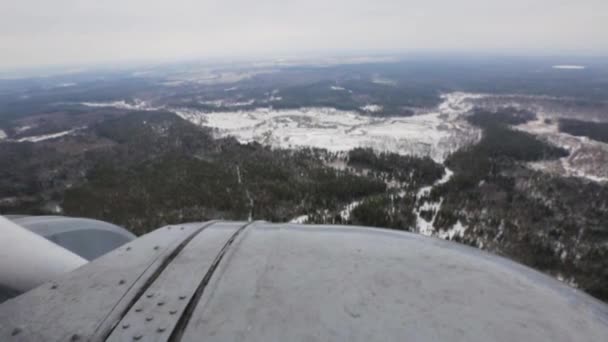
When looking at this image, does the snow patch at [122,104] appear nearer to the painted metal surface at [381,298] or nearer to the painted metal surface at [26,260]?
the painted metal surface at [26,260]

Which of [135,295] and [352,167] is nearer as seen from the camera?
[135,295]

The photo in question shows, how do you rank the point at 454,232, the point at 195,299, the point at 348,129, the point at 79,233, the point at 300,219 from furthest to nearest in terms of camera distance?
the point at 348,129, the point at 300,219, the point at 454,232, the point at 79,233, the point at 195,299

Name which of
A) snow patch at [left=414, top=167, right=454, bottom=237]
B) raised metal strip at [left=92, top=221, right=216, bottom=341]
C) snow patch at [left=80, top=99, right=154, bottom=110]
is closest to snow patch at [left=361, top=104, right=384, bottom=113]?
snow patch at [left=414, top=167, right=454, bottom=237]

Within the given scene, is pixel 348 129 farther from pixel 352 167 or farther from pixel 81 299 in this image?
pixel 81 299

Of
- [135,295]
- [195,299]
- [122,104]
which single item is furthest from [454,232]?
[122,104]

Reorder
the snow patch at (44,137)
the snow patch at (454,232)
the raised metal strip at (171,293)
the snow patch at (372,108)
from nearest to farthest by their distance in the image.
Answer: the raised metal strip at (171,293), the snow patch at (454,232), the snow patch at (44,137), the snow patch at (372,108)

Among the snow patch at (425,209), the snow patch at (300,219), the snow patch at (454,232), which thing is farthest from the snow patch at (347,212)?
the snow patch at (454,232)

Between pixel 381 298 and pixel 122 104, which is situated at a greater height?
pixel 122 104

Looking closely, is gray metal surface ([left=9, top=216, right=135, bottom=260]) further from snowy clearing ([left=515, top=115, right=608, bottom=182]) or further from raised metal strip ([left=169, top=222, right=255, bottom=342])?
snowy clearing ([left=515, top=115, right=608, bottom=182])
